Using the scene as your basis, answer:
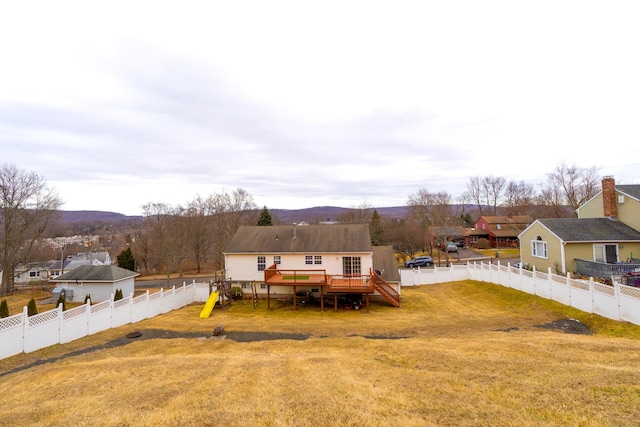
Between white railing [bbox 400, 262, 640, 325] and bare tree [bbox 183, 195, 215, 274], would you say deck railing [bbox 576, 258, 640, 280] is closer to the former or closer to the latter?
white railing [bbox 400, 262, 640, 325]

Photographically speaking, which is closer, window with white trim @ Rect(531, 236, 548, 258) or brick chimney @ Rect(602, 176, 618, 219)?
brick chimney @ Rect(602, 176, 618, 219)

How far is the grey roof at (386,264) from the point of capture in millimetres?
25559

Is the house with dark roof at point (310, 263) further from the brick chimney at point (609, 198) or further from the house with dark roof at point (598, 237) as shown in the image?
the brick chimney at point (609, 198)

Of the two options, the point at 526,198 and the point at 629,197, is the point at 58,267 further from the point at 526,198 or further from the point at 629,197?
the point at 526,198

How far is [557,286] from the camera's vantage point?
18531 millimetres

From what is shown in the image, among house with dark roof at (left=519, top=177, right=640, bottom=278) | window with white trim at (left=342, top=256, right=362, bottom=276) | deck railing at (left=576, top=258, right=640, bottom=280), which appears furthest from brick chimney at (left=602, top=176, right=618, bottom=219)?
window with white trim at (left=342, top=256, right=362, bottom=276)

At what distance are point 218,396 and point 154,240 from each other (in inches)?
2200

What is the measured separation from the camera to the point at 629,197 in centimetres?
2391

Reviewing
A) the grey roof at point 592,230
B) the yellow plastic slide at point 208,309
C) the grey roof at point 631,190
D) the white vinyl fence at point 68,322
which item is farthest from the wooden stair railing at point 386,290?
the grey roof at point 631,190

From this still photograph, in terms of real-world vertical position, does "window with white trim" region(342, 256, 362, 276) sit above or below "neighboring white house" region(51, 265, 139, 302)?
above

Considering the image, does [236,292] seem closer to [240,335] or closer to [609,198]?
[240,335]

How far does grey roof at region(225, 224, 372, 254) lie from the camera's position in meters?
25.9

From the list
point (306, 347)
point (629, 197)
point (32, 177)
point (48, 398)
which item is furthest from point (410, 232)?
point (32, 177)

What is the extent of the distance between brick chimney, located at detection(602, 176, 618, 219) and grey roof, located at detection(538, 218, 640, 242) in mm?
685
